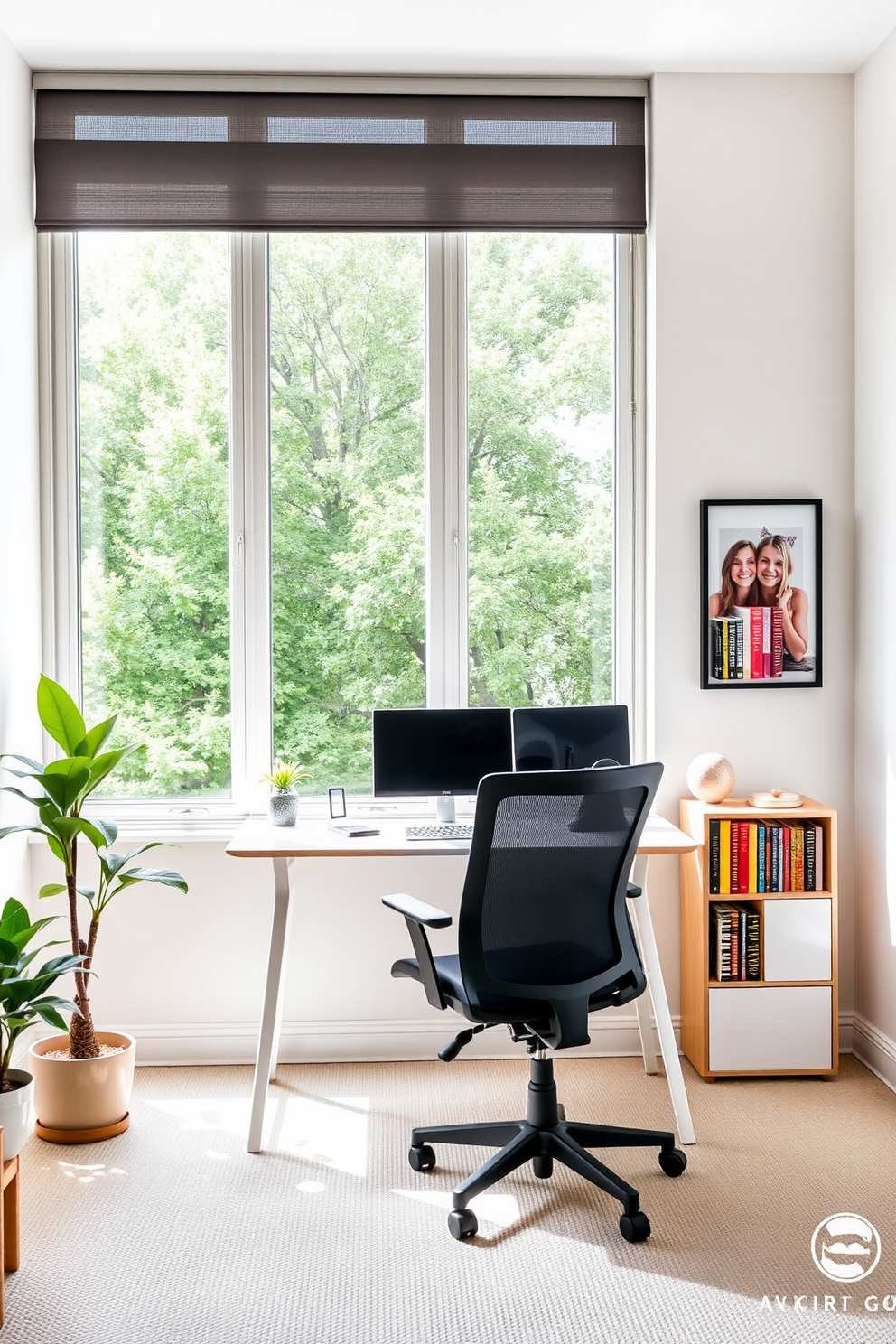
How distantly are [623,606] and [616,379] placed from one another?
764 millimetres

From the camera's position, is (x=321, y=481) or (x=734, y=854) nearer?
(x=734, y=854)

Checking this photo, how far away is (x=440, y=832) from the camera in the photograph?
302cm

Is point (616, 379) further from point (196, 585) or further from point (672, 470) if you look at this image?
point (196, 585)

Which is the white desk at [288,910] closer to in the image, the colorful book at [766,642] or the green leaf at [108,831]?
the green leaf at [108,831]

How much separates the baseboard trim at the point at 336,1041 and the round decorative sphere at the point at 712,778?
31.8 inches

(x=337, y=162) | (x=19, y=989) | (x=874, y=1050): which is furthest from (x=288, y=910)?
(x=337, y=162)

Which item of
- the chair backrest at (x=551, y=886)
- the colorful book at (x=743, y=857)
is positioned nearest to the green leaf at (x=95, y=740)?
the chair backrest at (x=551, y=886)

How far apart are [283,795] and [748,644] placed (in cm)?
155

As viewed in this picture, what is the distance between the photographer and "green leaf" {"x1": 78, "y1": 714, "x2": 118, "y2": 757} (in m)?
2.83

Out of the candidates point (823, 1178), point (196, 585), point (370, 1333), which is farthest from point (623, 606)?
point (370, 1333)

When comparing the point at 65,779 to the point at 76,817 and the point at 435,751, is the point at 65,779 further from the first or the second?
the point at 435,751

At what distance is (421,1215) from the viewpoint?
2391mm

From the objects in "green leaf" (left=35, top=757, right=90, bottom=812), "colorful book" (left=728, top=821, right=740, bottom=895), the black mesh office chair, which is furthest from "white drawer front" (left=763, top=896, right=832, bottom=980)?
"green leaf" (left=35, top=757, right=90, bottom=812)

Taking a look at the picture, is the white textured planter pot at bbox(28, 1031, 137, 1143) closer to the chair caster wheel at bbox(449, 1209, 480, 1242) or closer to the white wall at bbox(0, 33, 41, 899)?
the white wall at bbox(0, 33, 41, 899)
